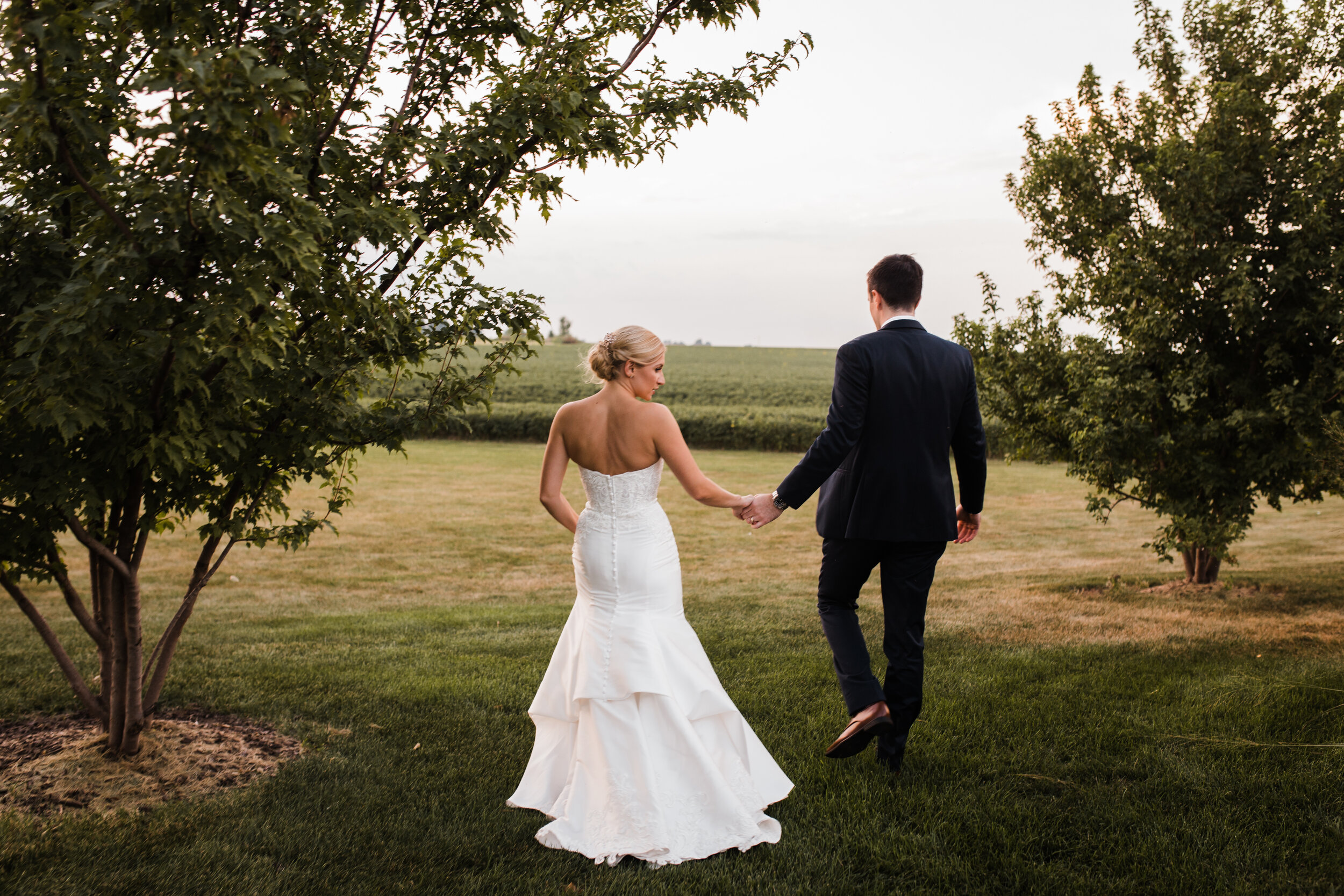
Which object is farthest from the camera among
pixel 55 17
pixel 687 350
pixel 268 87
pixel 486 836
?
pixel 687 350

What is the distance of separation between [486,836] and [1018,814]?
93.6 inches

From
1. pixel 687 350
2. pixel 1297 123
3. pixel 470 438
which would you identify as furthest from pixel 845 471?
pixel 687 350

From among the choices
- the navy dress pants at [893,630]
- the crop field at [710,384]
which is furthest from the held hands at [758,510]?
the crop field at [710,384]

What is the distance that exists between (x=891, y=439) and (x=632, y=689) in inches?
70.0

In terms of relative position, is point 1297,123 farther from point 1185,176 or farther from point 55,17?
point 55,17

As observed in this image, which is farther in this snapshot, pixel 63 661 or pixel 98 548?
pixel 63 661

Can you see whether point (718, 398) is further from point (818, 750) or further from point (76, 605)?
point (76, 605)

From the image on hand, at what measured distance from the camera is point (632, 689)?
160 inches

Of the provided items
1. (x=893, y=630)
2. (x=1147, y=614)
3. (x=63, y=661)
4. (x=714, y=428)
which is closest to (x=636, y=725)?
(x=893, y=630)

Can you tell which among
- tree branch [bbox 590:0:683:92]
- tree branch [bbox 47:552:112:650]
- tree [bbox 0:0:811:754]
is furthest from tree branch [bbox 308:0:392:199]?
tree branch [bbox 47:552:112:650]

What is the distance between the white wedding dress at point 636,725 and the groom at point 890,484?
0.65 metres

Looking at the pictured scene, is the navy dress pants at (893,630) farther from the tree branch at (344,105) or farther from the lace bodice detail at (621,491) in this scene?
the tree branch at (344,105)

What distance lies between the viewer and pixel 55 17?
115 inches

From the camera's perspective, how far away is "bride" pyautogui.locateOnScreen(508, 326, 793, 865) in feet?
12.8
